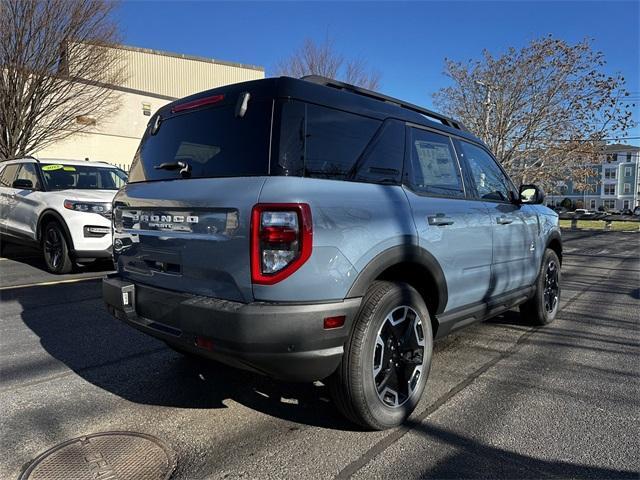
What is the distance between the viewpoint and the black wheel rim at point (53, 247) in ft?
25.5

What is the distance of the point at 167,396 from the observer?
137 inches

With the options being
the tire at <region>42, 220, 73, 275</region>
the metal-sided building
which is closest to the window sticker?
the tire at <region>42, 220, 73, 275</region>

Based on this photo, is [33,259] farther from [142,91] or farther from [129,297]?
[142,91]

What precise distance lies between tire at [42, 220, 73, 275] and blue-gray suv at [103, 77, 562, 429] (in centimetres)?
476

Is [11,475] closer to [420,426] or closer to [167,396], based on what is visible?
[167,396]

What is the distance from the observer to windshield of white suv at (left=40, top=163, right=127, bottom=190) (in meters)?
8.32

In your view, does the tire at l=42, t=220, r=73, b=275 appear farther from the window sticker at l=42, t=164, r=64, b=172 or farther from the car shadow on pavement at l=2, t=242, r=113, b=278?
the window sticker at l=42, t=164, r=64, b=172

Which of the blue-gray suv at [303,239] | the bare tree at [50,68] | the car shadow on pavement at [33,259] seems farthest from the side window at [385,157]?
the bare tree at [50,68]

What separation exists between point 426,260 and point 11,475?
2594 mm

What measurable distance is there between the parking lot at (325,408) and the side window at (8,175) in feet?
15.9

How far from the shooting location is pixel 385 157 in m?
3.18

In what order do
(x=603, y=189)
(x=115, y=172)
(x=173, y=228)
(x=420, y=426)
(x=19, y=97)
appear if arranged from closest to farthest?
(x=173, y=228)
(x=420, y=426)
(x=115, y=172)
(x=19, y=97)
(x=603, y=189)

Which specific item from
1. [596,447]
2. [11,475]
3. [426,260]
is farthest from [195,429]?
[596,447]

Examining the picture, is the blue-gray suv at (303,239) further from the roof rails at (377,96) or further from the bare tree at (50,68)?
the bare tree at (50,68)
